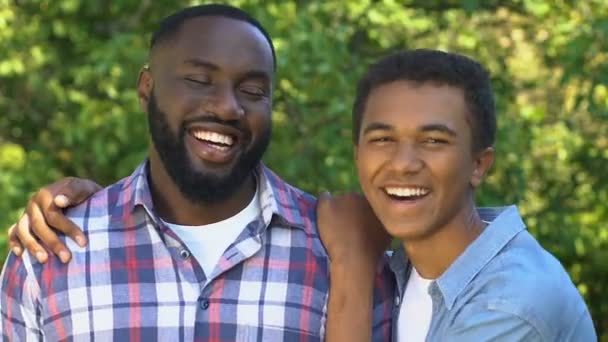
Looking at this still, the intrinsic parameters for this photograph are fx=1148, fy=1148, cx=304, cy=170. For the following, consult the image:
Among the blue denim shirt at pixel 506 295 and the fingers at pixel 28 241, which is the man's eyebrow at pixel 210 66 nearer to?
the fingers at pixel 28 241

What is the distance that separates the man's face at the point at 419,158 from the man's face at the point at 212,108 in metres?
0.33

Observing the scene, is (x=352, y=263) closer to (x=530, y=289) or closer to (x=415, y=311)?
(x=415, y=311)

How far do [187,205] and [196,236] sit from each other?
0.09 metres

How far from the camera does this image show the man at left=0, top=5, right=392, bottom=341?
111 inches

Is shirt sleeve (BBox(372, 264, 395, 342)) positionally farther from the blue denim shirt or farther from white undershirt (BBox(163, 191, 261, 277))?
white undershirt (BBox(163, 191, 261, 277))

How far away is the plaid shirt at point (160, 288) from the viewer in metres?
2.80

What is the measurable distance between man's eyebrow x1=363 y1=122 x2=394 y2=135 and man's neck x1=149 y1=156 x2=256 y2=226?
0.39 m

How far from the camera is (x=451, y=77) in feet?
9.07

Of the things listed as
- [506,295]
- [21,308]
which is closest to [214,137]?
[21,308]

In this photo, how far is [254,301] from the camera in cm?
284

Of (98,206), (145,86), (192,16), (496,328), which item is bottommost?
(496,328)

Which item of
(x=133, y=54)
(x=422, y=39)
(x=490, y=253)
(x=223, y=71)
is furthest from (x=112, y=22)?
(x=490, y=253)

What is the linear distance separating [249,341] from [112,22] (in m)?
3.63

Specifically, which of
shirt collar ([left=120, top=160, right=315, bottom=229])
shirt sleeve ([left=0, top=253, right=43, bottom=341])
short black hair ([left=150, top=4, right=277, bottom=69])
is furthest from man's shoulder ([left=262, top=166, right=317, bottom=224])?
shirt sleeve ([left=0, top=253, right=43, bottom=341])
